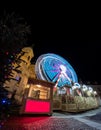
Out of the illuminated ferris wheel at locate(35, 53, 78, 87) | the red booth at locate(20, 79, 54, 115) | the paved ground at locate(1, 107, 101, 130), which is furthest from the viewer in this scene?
the illuminated ferris wheel at locate(35, 53, 78, 87)

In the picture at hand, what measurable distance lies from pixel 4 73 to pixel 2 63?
342 millimetres

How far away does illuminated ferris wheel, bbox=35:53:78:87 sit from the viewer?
22188 millimetres

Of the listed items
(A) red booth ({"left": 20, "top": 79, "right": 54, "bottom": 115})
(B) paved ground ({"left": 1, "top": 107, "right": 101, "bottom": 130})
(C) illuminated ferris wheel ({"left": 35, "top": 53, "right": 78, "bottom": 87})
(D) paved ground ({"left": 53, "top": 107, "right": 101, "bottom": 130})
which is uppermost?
(C) illuminated ferris wheel ({"left": 35, "top": 53, "right": 78, "bottom": 87})

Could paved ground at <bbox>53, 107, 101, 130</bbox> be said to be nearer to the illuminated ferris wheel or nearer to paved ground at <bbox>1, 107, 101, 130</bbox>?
paved ground at <bbox>1, 107, 101, 130</bbox>

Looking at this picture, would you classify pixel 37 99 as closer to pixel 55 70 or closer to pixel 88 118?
pixel 88 118

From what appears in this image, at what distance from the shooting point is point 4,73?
17.6 ft

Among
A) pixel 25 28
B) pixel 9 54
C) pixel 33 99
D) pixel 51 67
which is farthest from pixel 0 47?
pixel 51 67

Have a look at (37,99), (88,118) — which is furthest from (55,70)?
(88,118)

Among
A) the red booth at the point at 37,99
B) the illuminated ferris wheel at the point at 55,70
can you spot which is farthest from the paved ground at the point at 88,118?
the illuminated ferris wheel at the point at 55,70

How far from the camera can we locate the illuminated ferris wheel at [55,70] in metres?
22.2

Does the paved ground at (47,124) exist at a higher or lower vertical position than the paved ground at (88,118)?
lower

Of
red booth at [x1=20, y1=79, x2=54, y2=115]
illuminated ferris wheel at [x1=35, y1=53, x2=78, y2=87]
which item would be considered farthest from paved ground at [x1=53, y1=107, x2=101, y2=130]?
illuminated ferris wheel at [x1=35, y1=53, x2=78, y2=87]

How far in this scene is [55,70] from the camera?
25.3m

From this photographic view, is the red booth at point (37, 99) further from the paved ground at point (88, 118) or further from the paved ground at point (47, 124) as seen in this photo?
the paved ground at point (47, 124)
